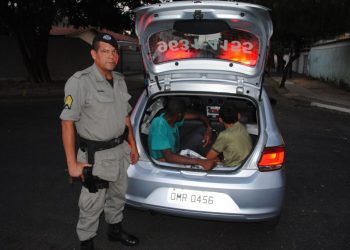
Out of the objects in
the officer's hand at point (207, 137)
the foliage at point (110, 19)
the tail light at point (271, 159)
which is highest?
the foliage at point (110, 19)

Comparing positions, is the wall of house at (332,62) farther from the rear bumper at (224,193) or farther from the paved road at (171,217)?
the rear bumper at (224,193)

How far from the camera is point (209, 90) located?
339cm

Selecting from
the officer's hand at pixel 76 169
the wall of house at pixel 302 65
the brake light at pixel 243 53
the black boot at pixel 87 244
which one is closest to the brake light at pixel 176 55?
the brake light at pixel 243 53

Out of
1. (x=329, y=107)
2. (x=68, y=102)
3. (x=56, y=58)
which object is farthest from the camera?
(x=56, y=58)

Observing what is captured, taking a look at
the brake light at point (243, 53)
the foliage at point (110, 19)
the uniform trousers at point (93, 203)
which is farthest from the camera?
the foliage at point (110, 19)

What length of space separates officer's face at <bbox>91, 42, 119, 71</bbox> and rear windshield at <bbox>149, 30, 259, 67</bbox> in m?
1.02

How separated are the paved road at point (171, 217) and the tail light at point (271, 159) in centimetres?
77

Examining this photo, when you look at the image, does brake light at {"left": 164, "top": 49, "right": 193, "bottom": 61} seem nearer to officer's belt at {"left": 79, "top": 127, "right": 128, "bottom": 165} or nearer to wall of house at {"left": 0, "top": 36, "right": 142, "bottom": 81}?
officer's belt at {"left": 79, "top": 127, "right": 128, "bottom": 165}

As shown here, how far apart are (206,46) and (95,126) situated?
1662 mm

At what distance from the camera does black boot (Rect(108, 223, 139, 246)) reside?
10.5 feet

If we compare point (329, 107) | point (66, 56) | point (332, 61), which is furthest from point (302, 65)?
point (329, 107)

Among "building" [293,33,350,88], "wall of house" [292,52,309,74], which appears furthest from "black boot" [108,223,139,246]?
"wall of house" [292,52,309,74]

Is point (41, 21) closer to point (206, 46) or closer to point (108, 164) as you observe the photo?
point (206, 46)

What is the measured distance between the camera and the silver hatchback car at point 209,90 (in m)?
3.04
